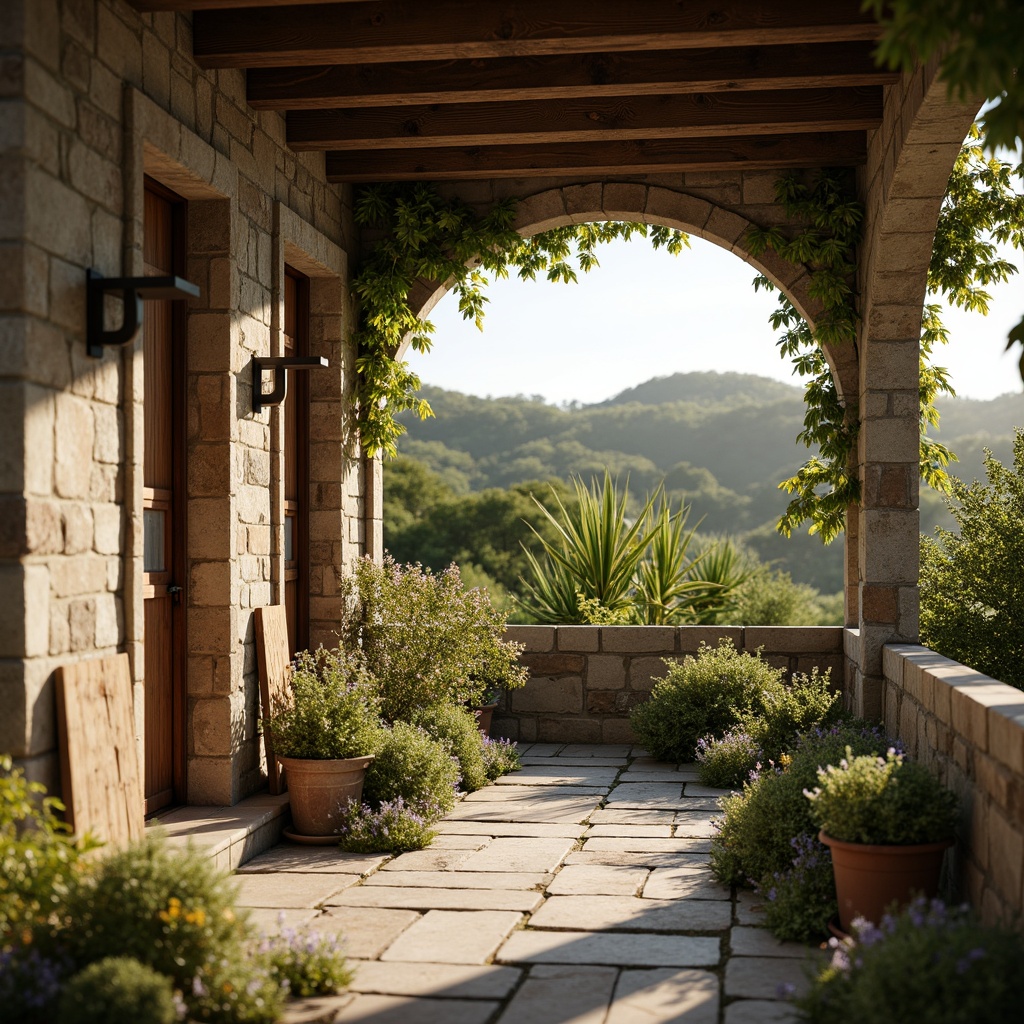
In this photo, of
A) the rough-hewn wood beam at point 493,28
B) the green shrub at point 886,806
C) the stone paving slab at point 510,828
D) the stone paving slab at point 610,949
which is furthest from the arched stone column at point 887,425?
the stone paving slab at point 610,949

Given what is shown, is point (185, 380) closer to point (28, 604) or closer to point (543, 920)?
point (28, 604)

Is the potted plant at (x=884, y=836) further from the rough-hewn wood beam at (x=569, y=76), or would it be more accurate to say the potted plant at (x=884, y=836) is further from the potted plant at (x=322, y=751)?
the rough-hewn wood beam at (x=569, y=76)

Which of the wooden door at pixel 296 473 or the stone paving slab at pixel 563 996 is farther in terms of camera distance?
the wooden door at pixel 296 473

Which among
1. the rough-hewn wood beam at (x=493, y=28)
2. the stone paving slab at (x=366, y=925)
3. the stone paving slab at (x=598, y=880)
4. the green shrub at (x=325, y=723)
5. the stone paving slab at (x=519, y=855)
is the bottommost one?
the stone paving slab at (x=519, y=855)

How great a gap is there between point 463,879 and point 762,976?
1317 mm

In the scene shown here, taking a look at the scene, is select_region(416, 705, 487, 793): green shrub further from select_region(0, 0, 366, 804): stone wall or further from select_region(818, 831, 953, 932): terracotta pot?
select_region(818, 831, 953, 932): terracotta pot

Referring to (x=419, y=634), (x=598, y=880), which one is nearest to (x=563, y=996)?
(x=598, y=880)

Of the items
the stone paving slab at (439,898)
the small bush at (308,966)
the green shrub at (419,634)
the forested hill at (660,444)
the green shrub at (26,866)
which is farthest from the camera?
the forested hill at (660,444)

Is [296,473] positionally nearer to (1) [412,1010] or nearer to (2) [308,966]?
(2) [308,966]

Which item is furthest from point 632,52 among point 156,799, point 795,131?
point 156,799

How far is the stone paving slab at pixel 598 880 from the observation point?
400 centimetres

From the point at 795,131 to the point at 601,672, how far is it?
325 cm

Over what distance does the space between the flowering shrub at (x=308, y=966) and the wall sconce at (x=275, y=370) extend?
2532mm

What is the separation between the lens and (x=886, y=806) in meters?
3.27
